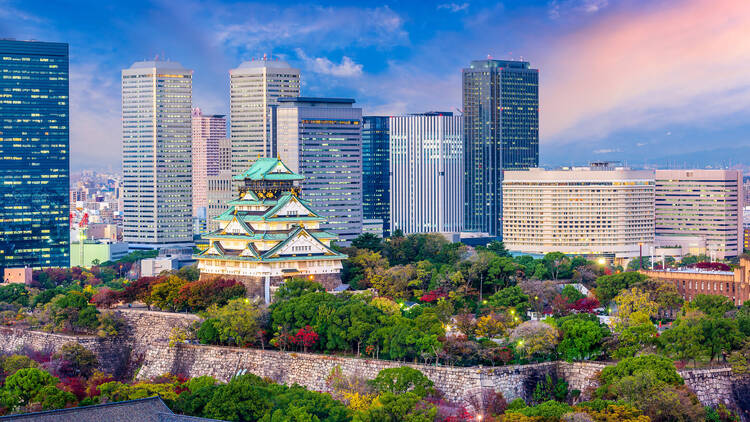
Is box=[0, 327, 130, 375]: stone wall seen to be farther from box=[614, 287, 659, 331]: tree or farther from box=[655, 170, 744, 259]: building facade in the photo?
box=[655, 170, 744, 259]: building facade

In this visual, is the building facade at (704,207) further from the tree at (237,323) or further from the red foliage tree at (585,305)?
the tree at (237,323)

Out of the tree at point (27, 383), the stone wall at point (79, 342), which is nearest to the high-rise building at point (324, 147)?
the stone wall at point (79, 342)

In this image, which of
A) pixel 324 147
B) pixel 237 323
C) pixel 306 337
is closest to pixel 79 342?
pixel 237 323

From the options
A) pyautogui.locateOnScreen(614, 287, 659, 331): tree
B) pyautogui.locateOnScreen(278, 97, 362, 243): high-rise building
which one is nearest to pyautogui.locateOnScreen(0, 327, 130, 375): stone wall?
pyautogui.locateOnScreen(614, 287, 659, 331): tree

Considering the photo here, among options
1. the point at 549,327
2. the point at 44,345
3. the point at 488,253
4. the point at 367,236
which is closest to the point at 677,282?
the point at 488,253

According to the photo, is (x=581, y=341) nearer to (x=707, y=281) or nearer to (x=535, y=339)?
(x=535, y=339)

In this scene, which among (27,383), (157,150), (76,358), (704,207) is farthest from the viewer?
(157,150)
